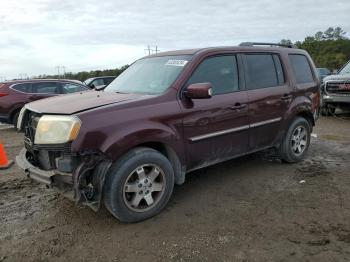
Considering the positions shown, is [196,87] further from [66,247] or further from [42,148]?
[66,247]

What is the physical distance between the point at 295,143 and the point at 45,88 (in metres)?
8.11

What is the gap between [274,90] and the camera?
553cm

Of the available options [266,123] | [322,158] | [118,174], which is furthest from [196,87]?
[322,158]

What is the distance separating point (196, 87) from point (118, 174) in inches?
51.8

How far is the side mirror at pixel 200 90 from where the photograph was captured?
4195 millimetres

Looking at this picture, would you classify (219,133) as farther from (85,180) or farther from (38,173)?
(38,173)

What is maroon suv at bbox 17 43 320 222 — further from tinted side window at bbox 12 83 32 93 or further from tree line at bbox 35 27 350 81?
tree line at bbox 35 27 350 81

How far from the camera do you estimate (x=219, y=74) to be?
490cm

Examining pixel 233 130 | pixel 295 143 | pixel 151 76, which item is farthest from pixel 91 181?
pixel 295 143

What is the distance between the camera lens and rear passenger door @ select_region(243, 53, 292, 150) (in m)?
5.21

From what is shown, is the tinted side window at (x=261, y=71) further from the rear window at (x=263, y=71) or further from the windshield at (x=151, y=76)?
the windshield at (x=151, y=76)

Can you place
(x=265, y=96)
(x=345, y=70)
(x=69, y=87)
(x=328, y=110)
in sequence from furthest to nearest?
(x=328, y=110), (x=345, y=70), (x=69, y=87), (x=265, y=96)

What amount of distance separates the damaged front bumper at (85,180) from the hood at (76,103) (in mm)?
563

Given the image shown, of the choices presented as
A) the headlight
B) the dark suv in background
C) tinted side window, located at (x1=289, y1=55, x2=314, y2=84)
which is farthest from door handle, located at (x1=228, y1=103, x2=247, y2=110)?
the dark suv in background
